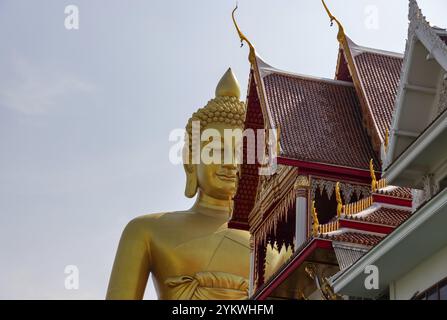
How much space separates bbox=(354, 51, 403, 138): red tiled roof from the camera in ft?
73.2

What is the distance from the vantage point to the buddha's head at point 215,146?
31938 mm

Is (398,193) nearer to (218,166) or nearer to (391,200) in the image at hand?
(391,200)

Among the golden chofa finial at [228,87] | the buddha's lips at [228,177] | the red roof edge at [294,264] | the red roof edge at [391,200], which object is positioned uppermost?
the golden chofa finial at [228,87]

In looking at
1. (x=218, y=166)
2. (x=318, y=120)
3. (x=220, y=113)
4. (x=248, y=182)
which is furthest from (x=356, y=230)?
(x=220, y=113)

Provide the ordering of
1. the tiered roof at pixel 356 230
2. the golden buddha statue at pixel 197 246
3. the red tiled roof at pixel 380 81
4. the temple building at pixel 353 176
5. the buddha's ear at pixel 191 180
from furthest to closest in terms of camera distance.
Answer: the buddha's ear at pixel 191 180, the golden buddha statue at pixel 197 246, the red tiled roof at pixel 380 81, the tiered roof at pixel 356 230, the temple building at pixel 353 176

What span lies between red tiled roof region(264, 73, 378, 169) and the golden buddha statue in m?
7.40

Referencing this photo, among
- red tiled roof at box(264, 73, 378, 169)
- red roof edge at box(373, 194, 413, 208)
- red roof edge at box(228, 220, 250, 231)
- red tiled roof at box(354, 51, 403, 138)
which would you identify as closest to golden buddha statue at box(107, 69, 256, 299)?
red roof edge at box(228, 220, 250, 231)

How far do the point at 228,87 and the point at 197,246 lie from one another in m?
4.97

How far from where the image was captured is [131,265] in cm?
3092

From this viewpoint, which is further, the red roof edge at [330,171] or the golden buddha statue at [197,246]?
the golden buddha statue at [197,246]

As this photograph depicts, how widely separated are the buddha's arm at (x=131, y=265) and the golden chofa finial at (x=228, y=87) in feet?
14.8

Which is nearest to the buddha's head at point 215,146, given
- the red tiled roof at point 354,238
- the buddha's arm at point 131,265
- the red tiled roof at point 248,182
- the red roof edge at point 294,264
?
the buddha's arm at point 131,265

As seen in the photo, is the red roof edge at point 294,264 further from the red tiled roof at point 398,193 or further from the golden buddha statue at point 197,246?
the golden buddha statue at point 197,246
